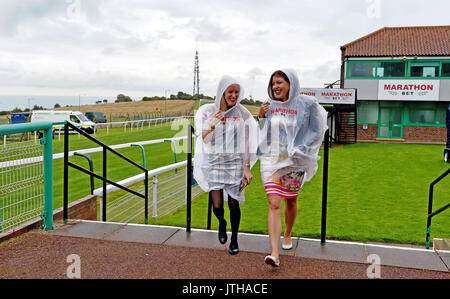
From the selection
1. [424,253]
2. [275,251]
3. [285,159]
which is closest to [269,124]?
[285,159]

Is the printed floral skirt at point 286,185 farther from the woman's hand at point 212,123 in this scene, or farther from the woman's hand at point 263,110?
the woman's hand at point 212,123

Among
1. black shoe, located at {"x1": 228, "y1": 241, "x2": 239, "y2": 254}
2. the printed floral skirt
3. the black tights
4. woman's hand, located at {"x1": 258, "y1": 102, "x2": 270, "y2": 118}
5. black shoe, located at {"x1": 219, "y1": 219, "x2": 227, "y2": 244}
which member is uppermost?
woman's hand, located at {"x1": 258, "y1": 102, "x2": 270, "y2": 118}

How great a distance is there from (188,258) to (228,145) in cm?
106

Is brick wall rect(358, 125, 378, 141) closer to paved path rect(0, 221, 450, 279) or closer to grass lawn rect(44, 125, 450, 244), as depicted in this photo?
grass lawn rect(44, 125, 450, 244)

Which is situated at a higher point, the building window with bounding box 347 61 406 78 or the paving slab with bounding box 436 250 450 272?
the building window with bounding box 347 61 406 78

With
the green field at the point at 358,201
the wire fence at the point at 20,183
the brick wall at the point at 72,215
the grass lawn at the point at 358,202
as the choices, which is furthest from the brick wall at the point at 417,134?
the wire fence at the point at 20,183

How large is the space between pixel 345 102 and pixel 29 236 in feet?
68.8

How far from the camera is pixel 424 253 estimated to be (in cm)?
394

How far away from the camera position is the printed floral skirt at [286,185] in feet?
12.4

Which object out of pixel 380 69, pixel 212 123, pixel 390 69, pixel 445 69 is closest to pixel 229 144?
pixel 212 123

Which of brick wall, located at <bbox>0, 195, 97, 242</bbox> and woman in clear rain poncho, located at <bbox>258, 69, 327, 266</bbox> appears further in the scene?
brick wall, located at <bbox>0, 195, 97, 242</bbox>

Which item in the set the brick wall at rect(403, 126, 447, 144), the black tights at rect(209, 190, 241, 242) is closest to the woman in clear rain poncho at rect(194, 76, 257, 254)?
the black tights at rect(209, 190, 241, 242)

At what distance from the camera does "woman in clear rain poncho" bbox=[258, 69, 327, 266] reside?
12.3ft

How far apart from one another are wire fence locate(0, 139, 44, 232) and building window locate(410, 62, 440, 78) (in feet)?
81.7
